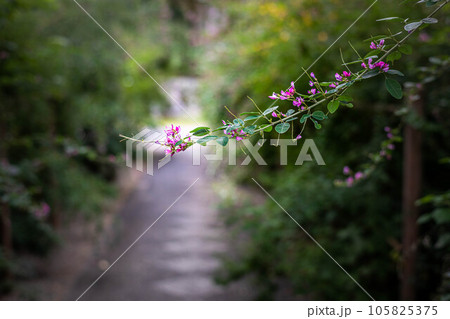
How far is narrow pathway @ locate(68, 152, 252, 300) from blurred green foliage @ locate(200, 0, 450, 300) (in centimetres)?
62

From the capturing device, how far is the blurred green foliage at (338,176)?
195 centimetres

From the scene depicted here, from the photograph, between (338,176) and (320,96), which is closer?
(320,96)

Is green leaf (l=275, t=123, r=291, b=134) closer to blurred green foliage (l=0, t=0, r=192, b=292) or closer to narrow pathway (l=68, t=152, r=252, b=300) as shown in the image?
blurred green foliage (l=0, t=0, r=192, b=292)

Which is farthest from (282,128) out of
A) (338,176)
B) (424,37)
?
(424,37)

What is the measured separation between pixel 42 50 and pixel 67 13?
2.81ft

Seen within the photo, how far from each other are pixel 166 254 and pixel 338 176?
218cm

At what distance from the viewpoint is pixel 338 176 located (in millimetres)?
1981

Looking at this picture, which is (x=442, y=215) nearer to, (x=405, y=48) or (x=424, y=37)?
(x=405, y=48)

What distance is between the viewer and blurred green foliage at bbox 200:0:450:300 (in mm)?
1953

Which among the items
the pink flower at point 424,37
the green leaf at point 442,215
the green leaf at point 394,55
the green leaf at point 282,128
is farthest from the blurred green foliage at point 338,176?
the green leaf at point 282,128

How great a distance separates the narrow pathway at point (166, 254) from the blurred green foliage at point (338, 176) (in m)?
0.62

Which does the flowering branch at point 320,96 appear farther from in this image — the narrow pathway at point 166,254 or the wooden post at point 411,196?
the narrow pathway at point 166,254

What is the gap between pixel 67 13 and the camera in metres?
3.04

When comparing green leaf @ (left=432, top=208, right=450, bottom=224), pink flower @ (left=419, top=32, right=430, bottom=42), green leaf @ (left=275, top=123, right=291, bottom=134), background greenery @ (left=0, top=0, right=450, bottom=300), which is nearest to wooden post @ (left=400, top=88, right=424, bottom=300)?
background greenery @ (left=0, top=0, right=450, bottom=300)
